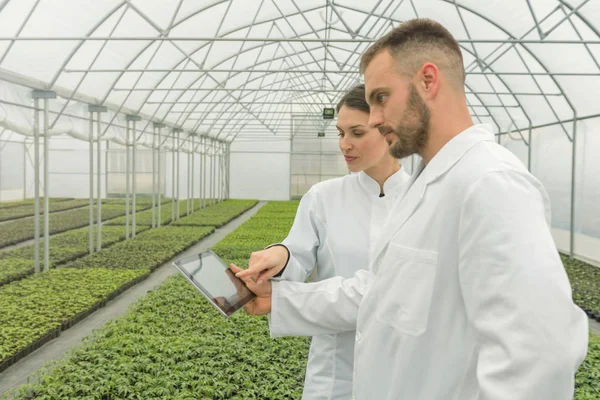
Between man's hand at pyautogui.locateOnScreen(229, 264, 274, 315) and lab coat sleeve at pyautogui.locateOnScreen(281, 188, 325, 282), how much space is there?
0.23 m

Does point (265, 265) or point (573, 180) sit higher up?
point (573, 180)

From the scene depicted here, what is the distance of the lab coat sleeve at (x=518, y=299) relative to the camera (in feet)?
3.34

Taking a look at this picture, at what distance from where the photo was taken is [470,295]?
1167 millimetres

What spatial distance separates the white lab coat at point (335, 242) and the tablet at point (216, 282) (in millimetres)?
243

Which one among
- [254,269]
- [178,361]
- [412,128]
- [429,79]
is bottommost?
[178,361]

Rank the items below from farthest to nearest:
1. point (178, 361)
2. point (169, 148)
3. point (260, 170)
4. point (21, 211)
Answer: point (260, 170) → point (21, 211) → point (169, 148) → point (178, 361)

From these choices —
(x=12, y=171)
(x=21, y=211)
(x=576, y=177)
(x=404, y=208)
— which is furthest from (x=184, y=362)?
(x=12, y=171)

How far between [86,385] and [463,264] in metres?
4.46

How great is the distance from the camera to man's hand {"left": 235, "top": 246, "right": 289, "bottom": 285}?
208 centimetres

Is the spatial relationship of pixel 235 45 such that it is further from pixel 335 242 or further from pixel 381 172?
pixel 335 242

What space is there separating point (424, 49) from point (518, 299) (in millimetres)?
693

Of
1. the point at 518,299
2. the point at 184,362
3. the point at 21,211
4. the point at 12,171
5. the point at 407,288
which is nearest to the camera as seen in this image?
the point at 518,299

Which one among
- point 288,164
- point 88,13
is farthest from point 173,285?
point 288,164

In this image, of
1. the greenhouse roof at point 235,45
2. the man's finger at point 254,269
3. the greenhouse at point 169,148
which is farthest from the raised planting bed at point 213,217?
the man's finger at point 254,269
